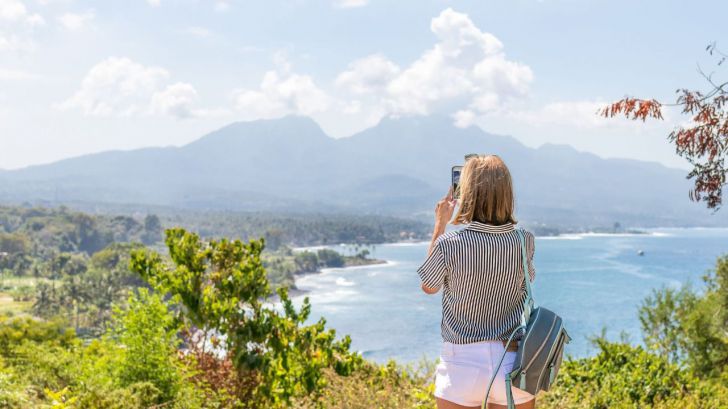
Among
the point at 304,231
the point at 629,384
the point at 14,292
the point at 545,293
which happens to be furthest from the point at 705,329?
the point at 304,231

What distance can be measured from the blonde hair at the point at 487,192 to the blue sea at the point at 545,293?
72.6 ft

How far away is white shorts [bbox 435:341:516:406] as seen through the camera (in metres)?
1.71

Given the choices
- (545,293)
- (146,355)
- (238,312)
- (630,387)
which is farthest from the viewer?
(545,293)

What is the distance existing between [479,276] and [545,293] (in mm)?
58099

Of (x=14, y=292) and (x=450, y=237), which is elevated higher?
(x=450, y=237)

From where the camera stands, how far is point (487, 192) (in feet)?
5.70

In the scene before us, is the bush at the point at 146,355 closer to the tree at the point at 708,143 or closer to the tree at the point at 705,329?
the tree at the point at 708,143

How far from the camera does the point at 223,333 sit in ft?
14.2

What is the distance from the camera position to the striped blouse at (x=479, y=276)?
175 cm

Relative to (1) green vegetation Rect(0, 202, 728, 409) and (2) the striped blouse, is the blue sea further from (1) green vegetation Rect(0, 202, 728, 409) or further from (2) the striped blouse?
(2) the striped blouse

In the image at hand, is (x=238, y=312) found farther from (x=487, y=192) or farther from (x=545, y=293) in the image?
(x=545, y=293)

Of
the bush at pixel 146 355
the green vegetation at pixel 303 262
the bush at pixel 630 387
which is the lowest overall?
the green vegetation at pixel 303 262

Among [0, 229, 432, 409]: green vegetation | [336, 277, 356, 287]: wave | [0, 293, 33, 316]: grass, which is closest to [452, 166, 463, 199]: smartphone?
[0, 229, 432, 409]: green vegetation

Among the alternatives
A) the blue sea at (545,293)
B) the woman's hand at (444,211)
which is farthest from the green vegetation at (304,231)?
the woman's hand at (444,211)
